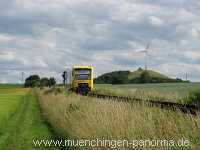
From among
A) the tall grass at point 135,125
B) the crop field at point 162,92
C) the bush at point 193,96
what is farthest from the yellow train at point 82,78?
the tall grass at point 135,125

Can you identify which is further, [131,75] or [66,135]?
[131,75]

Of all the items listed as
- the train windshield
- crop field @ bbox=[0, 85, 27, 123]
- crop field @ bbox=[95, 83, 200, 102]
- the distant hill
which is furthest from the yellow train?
the distant hill

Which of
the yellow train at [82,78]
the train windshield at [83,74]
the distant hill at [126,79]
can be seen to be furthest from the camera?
the distant hill at [126,79]

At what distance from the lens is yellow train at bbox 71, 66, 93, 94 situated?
157ft

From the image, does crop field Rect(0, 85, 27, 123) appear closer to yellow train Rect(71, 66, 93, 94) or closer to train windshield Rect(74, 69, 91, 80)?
yellow train Rect(71, 66, 93, 94)

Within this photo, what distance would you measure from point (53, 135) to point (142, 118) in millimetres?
7059

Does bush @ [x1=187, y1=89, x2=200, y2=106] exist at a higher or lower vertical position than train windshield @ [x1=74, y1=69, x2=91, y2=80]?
lower

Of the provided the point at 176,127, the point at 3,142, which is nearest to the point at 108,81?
the point at 3,142

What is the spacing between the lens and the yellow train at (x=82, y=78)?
157ft

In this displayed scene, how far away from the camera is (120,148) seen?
958 centimetres

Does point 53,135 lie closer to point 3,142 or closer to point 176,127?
point 3,142

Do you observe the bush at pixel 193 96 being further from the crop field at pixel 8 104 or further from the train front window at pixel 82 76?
the train front window at pixel 82 76

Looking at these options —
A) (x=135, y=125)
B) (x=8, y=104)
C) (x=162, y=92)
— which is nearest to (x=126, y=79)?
(x=8, y=104)

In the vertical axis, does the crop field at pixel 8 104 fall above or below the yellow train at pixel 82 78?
below
